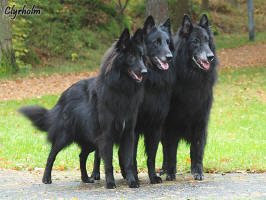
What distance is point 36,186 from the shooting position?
660cm

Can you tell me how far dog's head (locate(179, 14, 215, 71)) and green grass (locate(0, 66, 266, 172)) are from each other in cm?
133

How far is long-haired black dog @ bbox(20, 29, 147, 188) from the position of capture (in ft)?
20.1

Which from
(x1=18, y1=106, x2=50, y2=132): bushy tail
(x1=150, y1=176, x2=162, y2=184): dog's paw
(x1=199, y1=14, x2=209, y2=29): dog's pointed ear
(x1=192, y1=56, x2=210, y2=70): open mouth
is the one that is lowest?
(x1=150, y1=176, x2=162, y2=184): dog's paw

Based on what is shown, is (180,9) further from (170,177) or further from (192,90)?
(170,177)

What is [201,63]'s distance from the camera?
259 inches

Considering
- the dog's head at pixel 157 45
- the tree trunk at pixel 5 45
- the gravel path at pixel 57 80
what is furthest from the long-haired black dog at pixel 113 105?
the tree trunk at pixel 5 45

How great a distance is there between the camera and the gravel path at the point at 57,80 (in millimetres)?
17691

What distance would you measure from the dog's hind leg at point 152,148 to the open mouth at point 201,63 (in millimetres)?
1013

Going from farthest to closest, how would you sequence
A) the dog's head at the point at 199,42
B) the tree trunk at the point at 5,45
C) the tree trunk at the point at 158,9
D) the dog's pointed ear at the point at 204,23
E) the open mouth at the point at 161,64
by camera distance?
1. the tree trunk at the point at 5,45
2. the tree trunk at the point at 158,9
3. the dog's pointed ear at the point at 204,23
4. the dog's head at the point at 199,42
5. the open mouth at the point at 161,64

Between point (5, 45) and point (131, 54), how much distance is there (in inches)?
585

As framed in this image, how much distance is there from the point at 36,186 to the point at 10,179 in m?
0.75

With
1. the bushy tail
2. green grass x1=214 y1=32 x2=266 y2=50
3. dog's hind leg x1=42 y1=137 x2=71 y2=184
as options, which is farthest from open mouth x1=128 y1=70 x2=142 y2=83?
green grass x1=214 y1=32 x2=266 y2=50

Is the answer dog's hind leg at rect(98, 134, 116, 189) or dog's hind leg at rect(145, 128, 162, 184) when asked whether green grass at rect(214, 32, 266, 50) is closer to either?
dog's hind leg at rect(145, 128, 162, 184)

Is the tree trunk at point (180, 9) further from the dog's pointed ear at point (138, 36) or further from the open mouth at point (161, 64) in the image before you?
the dog's pointed ear at point (138, 36)
